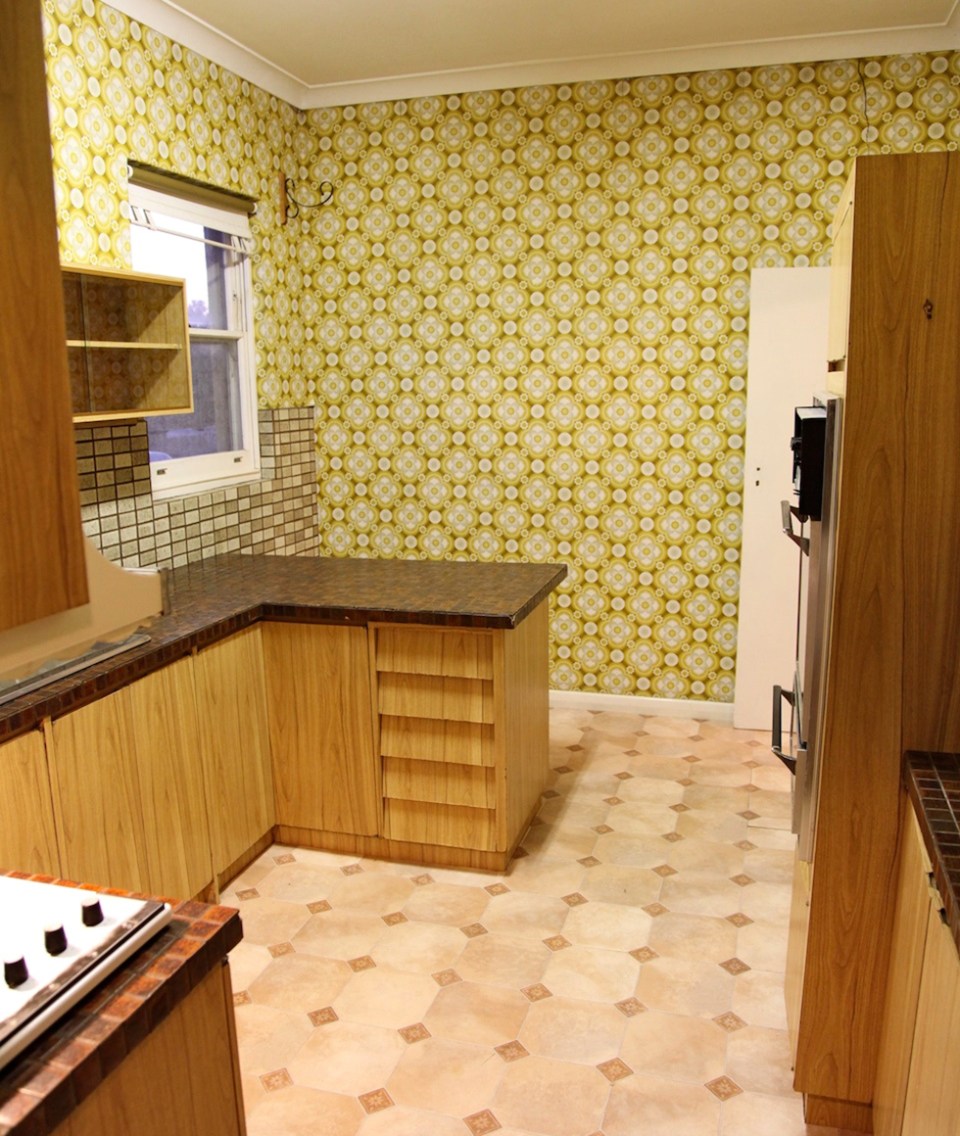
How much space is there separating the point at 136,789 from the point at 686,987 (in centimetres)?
162

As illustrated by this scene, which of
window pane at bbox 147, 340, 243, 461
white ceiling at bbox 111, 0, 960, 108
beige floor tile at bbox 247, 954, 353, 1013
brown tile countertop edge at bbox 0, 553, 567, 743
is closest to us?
brown tile countertop edge at bbox 0, 553, 567, 743

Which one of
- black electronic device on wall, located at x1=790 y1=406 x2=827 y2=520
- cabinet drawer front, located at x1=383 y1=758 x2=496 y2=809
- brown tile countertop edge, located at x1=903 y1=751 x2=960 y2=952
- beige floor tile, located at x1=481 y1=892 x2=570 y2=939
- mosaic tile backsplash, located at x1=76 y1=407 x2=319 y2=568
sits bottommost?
beige floor tile, located at x1=481 y1=892 x2=570 y2=939

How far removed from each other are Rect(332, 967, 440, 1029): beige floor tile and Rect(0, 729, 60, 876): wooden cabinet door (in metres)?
0.86

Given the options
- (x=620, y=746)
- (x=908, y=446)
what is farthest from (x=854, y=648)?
(x=620, y=746)

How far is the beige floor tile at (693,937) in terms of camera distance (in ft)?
9.52

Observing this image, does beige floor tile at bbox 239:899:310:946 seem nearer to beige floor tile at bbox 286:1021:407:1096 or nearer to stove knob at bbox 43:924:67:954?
beige floor tile at bbox 286:1021:407:1096

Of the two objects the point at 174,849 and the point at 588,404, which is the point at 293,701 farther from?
the point at 588,404

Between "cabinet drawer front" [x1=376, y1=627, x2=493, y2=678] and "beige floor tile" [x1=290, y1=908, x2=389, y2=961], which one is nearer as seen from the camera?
→ "beige floor tile" [x1=290, y1=908, x2=389, y2=961]

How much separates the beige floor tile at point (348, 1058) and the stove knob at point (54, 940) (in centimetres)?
134

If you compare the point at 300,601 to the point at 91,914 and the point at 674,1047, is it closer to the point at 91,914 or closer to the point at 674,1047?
the point at 674,1047

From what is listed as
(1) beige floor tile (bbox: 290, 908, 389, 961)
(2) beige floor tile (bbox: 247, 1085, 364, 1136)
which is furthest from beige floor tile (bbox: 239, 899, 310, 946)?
(2) beige floor tile (bbox: 247, 1085, 364, 1136)

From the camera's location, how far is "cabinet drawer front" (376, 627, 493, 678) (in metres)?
3.18

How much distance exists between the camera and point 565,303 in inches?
185

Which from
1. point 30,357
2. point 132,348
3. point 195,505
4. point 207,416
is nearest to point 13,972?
point 30,357
